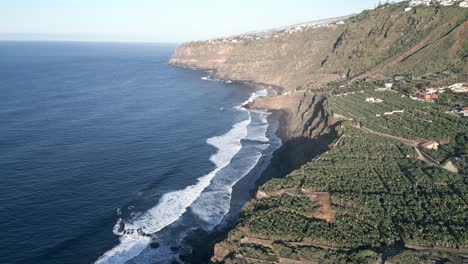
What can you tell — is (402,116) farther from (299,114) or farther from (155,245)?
(155,245)

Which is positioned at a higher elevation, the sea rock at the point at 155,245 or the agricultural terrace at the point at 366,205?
the agricultural terrace at the point at 366,205

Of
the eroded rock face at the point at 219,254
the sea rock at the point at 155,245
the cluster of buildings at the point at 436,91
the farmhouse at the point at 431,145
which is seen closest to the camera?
the eroded rock face at the point at 219,254

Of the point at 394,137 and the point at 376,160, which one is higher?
the point at 394,137

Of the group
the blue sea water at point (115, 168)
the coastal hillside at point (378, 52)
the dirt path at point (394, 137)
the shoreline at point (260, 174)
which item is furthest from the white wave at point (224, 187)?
the coastal hillside at point (378, 52)

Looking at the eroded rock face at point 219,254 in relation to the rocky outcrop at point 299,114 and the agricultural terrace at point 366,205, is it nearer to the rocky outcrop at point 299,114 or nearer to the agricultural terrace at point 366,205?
the agricultural terrace at point 366,205

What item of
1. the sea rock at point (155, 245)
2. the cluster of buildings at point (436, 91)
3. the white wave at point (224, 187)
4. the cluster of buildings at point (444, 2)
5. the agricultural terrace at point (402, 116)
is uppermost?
the cluster of buildings at point (444, 2)

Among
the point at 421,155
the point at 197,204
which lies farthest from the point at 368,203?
the point at 197,204
